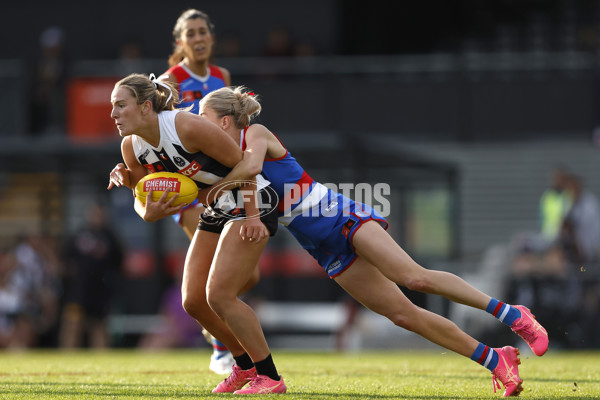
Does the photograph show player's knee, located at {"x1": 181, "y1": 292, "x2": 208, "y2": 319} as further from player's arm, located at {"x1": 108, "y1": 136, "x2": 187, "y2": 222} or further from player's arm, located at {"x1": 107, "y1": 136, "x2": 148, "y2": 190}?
player's arm, located at {"x1": 107, "y1": 136, "x2": 148, "y2": 190}

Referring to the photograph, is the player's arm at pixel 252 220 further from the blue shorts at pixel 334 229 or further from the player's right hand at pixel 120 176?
the player's right hand at pixel 120 176

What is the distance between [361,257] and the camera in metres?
6.44

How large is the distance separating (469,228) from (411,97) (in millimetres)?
2937

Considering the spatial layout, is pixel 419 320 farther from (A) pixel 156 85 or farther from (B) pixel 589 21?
(B) pixel 589 21

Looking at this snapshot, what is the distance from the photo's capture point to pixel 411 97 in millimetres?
18109

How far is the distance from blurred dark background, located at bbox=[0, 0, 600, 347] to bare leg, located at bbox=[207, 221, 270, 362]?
7.59 metres

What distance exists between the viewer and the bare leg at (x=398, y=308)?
20.7 feet

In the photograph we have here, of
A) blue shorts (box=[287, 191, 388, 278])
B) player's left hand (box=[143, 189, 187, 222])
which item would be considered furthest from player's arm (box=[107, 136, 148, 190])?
blue shorts (box=[287, 191, 388, 278])

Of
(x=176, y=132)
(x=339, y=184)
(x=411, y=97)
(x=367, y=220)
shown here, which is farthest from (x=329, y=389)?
(x=411, y=97)

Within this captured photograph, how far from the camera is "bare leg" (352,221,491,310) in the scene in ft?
20.2

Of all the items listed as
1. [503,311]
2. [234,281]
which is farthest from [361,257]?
[503,311]

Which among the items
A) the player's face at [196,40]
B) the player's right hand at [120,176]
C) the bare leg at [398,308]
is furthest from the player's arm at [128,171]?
the player's face at [196,40]

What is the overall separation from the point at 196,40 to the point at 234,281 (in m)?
2.65

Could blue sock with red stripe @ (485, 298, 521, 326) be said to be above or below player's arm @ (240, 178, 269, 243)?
below
